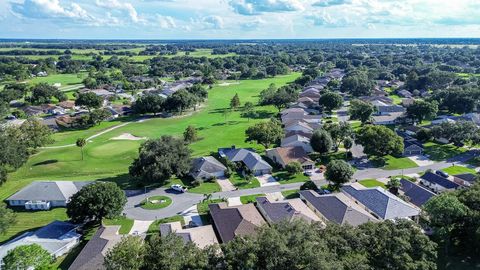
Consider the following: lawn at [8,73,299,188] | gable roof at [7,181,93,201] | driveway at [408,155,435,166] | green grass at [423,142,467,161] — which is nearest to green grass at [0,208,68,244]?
gable roof at [7,181,93,201]

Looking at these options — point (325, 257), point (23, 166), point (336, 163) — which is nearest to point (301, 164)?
point (336, 163)

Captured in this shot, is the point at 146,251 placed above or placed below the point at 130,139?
above

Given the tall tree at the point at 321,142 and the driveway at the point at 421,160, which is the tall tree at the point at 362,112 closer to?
the driveway at the point at 421,160

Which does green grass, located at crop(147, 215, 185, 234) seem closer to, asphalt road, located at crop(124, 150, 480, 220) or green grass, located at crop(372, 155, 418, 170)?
asphalt road, located at crop(124, 150, 480, 220)

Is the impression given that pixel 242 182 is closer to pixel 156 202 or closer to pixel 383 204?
pixel 156 202

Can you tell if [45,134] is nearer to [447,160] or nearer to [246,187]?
[246,187]

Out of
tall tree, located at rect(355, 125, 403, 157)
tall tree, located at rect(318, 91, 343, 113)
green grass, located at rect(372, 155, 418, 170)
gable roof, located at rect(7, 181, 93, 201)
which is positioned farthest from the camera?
tall tree, located at rect(318, 91, 343, 113)
